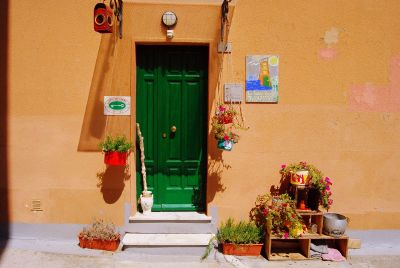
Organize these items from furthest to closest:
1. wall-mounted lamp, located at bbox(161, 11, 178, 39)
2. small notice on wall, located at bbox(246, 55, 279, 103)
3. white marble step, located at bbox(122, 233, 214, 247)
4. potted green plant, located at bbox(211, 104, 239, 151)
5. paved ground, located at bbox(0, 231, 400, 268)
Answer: small notice on wall, located at bbox(246, 55, 279, 103)
wall-mounted lamp, located at bbox(161, 11, 178, 39)
white marble step, located at bbox(122, 233, 214, 247)
potted green plant, located at bbox(211, 104, 239, 151)
paved ground, located at bbox(0, 231, 400, 268)

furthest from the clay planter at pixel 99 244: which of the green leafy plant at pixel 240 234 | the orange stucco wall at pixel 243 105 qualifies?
the green leafy plant at pixel 240 234

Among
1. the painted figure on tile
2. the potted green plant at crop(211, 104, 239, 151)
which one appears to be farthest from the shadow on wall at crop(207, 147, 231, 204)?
the painted figure on tile

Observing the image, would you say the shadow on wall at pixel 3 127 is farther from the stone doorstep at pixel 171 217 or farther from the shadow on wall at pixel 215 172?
the shadow on wall at pixel 215 172

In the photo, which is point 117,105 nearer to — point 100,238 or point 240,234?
point 100,238

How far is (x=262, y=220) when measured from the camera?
5363mm

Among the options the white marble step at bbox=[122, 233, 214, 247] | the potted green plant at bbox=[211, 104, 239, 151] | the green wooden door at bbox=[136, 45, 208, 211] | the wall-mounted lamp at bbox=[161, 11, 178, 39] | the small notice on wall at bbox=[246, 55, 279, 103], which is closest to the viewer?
the potted green plant at bbox=[211, 104, 239, 151]

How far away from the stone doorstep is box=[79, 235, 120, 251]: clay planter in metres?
0.40

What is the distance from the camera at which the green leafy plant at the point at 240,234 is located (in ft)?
16.4

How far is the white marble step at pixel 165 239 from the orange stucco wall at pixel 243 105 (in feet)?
1.40

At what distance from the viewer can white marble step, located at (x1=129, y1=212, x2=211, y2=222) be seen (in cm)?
525

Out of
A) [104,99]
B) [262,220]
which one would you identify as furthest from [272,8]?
[262,220]

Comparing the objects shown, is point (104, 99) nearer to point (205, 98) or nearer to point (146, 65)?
point (146, 65)

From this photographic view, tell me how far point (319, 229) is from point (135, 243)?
2.49 m

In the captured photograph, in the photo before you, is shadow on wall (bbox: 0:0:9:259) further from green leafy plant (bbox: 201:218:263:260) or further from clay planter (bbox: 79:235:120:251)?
green leafy plant (bbox: 201:218:263:260)
